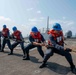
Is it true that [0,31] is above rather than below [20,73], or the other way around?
above

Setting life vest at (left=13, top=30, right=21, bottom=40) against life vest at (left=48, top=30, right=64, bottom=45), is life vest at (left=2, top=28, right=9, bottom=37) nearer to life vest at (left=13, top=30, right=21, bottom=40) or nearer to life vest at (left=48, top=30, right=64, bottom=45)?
life vest at (left=13, top=30, right=21, bottom=40)

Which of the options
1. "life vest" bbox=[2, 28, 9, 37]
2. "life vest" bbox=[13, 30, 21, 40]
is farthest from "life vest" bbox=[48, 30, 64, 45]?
"life vest" bbox=[2, 28, 9, 37]

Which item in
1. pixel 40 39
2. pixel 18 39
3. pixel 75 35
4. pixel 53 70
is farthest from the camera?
pixel 75 35

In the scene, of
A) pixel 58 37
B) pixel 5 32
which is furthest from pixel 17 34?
pixel 58 37

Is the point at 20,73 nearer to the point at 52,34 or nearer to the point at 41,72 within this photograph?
the point at 41,72

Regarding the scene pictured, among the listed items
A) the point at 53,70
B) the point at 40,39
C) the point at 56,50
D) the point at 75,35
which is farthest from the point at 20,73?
the point at 75,35

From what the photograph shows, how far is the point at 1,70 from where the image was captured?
8.36 metres

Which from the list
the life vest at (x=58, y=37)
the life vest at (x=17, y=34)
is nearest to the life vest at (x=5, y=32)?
the life vest at (x=17, y=34)

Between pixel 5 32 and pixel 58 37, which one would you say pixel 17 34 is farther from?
pixel 58 37

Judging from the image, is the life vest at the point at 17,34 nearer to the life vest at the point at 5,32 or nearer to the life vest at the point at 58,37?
the life vest at the point at 5,32

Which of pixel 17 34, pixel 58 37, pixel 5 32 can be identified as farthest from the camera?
pixel 5 32

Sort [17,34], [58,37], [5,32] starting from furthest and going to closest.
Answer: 1. [5,32]
2. [17,34]
3. [58,37]

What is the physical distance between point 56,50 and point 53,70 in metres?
0.97

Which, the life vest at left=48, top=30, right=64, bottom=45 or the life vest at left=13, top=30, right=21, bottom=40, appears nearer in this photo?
the life vest at left=48, top=30, right=64, bottom=45
